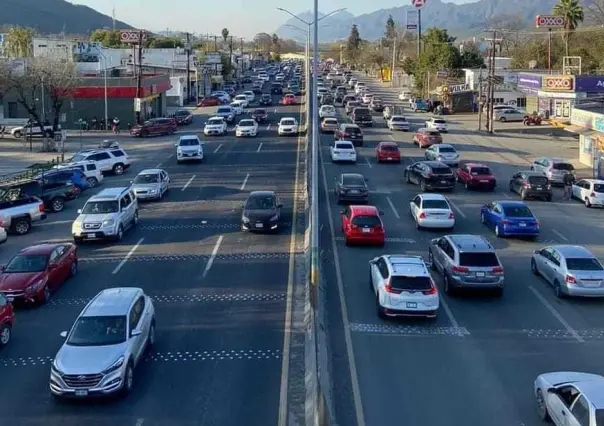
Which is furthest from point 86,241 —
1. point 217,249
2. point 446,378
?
point 446,378

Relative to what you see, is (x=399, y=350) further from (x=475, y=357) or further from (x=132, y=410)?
(x=132, y=410)

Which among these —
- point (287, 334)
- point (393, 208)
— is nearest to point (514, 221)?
point (393, 208)

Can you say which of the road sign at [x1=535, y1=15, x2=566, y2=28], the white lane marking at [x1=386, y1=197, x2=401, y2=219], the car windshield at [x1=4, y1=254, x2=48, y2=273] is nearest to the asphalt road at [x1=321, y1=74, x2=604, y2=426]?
the white lane marking at [x1=386, y1=197, x2=401, y2=219]

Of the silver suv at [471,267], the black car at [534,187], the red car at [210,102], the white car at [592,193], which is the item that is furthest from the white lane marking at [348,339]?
the red car at [210,102]

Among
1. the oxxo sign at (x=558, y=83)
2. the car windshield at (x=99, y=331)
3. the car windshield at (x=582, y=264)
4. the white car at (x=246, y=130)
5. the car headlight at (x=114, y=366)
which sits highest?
the oxxo sign at (x=558, y=83)

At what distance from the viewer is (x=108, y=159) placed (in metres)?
45.9

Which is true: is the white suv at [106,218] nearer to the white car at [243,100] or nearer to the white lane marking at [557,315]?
the white lane marking at [557,315]

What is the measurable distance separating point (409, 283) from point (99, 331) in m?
7.60

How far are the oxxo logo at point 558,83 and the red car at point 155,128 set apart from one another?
96.4ft

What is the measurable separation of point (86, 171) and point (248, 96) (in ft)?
180

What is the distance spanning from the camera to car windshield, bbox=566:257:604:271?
22.4 m

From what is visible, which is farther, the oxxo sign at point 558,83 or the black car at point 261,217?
the oxxo sign at point 558,83

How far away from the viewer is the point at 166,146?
5859 centimetres

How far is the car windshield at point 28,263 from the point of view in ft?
73.3
